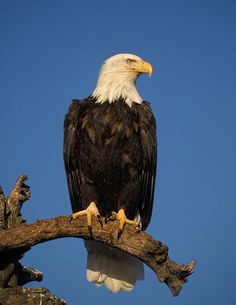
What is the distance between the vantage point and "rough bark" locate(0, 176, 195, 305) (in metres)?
6.02

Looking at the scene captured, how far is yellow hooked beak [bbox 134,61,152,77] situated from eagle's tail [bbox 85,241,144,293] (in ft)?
7.94

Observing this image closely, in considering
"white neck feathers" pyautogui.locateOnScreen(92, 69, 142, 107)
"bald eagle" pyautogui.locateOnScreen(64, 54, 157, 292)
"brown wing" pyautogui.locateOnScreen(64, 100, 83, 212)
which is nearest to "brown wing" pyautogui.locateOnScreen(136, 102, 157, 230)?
"bald eagle" pyautogui.locateOnScreen(64, 54, 157, 292)

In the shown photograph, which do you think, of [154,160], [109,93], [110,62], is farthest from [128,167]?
[110,62]

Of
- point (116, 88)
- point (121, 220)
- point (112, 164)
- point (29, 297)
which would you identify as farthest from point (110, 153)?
point (29, 297)

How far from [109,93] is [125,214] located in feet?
5.31

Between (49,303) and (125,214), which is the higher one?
(125,214)

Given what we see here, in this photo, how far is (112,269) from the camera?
761 cm

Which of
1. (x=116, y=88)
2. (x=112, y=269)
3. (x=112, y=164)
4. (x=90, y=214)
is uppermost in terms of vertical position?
(x=116, y=88)

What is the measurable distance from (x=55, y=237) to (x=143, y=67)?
2.99 metres

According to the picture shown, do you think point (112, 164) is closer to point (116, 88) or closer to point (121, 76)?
point (116, 88)

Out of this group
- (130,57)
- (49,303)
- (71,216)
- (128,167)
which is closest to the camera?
(49,303)

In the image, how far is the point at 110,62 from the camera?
27.0ft

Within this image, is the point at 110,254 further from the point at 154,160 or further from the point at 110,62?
the point at 110,62

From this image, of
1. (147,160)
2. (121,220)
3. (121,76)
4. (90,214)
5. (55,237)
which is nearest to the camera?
(55,237)
